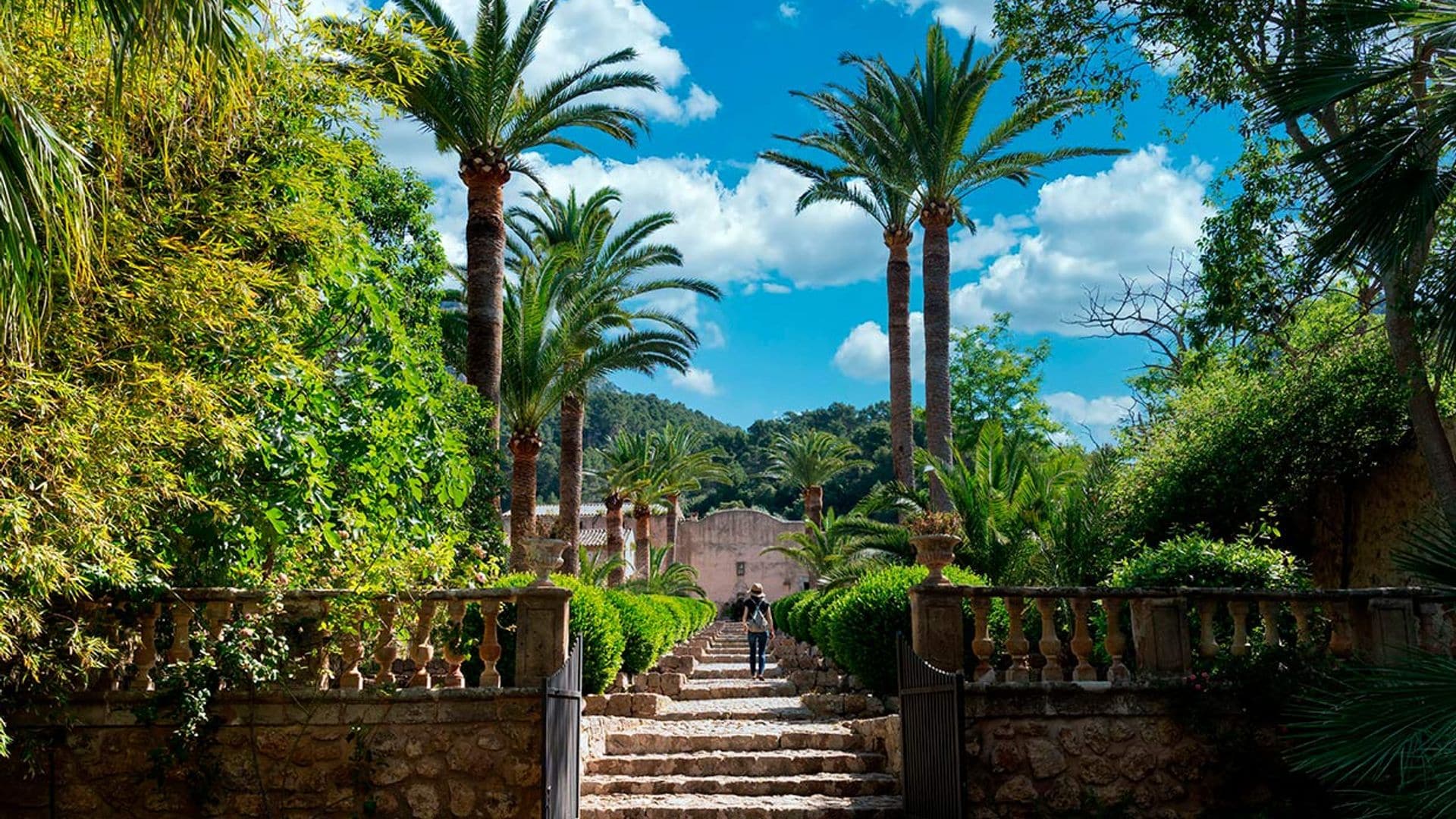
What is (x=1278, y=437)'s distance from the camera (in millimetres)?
14750

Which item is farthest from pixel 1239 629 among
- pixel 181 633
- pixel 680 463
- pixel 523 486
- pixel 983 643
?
pixel 680 463

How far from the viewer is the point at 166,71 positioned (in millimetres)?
5926

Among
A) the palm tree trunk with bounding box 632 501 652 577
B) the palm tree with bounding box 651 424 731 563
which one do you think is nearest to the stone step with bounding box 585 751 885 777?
the palm tree with bounding box 651 424 731 563

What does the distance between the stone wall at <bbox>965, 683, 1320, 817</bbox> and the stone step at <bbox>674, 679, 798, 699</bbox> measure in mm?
8166

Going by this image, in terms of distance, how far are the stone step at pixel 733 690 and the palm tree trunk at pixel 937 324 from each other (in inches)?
212

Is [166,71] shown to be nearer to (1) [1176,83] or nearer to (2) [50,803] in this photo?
(2) [50,803]

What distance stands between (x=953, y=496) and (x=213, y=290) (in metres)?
10.7

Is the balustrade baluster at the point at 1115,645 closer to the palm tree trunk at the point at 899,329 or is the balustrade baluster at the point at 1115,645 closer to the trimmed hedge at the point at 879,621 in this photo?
the trimmed hedge at the point at 879,621

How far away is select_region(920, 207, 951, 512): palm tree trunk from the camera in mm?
20000

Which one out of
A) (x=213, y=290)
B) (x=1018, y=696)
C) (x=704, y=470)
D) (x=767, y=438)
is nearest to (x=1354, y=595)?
(x=1018, y=696)

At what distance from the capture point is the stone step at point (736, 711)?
12.9 m

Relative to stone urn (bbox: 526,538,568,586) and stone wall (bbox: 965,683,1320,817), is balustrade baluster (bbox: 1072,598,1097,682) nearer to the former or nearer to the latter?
stone wall (bbox: 965,683,1320,817)

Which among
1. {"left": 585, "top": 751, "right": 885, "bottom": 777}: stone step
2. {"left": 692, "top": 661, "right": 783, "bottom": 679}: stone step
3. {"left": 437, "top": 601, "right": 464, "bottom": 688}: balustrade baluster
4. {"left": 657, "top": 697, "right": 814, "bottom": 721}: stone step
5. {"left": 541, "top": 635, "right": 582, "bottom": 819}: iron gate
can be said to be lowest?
{"left": 585, "top": 751, "right": 885, "bottom": 777}: stone step

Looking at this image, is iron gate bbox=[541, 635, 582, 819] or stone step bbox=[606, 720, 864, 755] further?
stone step bbox=[606, 720, 864, 755]
